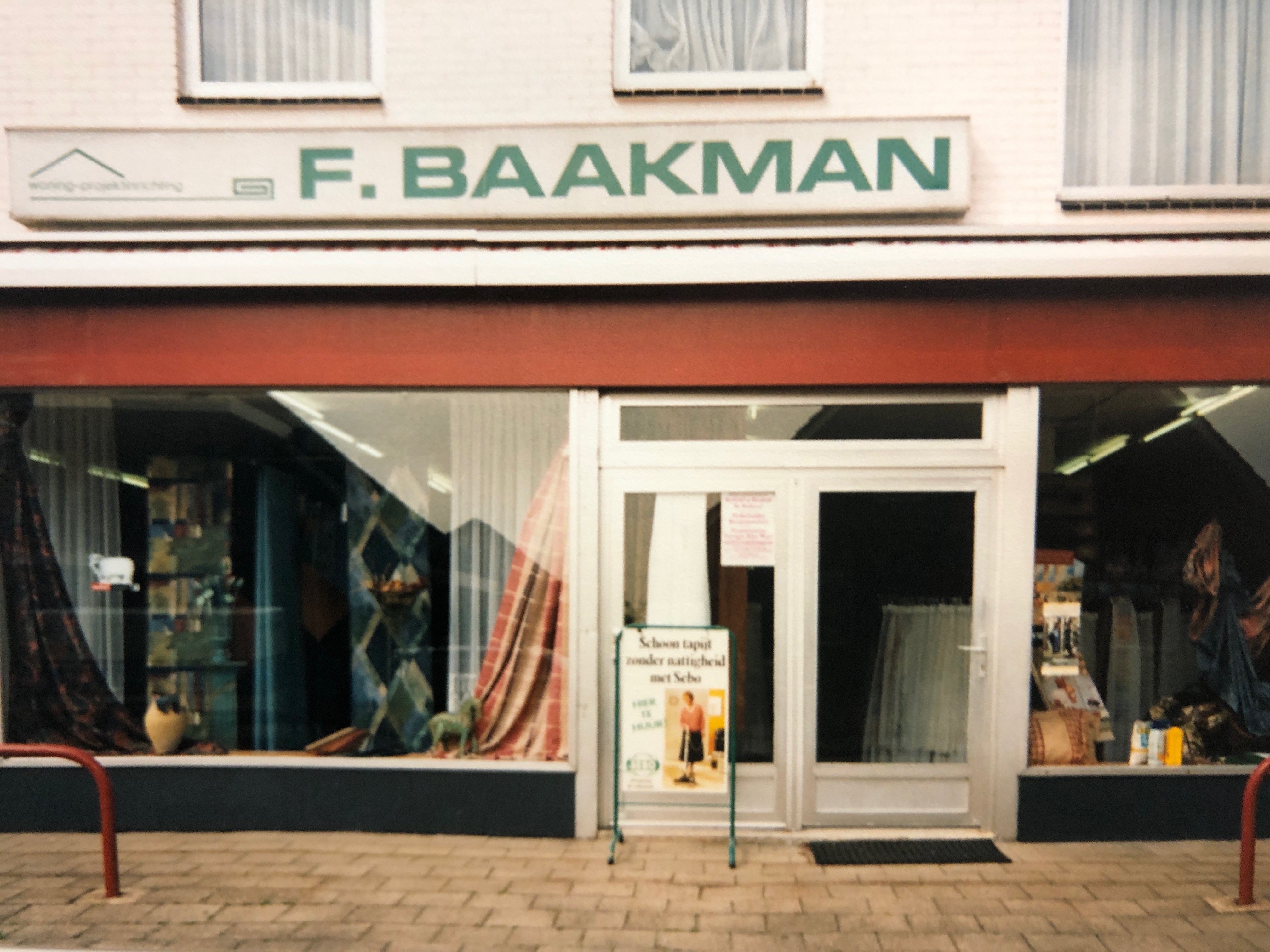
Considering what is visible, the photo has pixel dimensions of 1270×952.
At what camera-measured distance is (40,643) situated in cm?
548

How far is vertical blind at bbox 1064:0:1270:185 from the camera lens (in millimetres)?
5188

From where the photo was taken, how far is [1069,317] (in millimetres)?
4918

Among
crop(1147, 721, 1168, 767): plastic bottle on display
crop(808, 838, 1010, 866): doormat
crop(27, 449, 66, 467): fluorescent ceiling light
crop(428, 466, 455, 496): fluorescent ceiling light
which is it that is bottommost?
crop(808, 838, 1010, 866): doormat

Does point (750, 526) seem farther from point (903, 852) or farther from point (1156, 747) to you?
point (1156, 747)

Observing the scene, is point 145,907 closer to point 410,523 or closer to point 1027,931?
point 410,523

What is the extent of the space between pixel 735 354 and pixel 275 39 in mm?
3655

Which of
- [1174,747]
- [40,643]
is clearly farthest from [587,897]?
[40,643]

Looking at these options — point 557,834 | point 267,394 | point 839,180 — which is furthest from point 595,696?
point 839,180

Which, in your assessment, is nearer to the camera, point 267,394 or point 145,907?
point 145,907

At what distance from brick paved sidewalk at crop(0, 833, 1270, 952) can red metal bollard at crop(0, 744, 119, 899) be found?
140 mm

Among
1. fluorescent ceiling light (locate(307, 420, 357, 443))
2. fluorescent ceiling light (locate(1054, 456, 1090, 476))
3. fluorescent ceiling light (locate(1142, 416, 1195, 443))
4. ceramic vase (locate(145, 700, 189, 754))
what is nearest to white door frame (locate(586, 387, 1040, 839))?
fluorescent ceiling light (locate(1054, 456, 1090, 476))

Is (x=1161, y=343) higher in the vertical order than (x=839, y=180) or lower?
lower

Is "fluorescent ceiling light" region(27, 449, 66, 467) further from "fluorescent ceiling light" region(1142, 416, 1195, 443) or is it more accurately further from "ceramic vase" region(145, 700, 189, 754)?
"fluorescent ceiling light" region(1142, 416, 1195, 443)

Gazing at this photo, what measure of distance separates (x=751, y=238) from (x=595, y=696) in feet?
9.71
